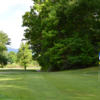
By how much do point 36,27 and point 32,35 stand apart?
8.88ft

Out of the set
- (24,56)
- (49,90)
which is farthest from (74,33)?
(24,56)

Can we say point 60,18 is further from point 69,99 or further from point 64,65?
point 69,99

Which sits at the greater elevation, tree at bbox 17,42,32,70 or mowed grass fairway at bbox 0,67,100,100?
tree at bbox 17,42,32,70

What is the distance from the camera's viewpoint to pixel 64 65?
111 feet

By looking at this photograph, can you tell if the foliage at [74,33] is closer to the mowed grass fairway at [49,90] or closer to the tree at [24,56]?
the mowed grass fairway at [49,90]

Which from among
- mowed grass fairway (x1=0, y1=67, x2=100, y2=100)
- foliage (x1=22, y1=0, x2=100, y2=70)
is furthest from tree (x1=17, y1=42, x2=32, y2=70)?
mowed grass fairway (x1=0, y1=67, x2=100, y2=100)

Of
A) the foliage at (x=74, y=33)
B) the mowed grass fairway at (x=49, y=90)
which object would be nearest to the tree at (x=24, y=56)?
the foliage at (x=74, y=33)

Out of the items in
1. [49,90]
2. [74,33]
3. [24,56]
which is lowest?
[49,90]

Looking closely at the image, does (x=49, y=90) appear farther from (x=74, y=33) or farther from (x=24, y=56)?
(x=24, y=56)

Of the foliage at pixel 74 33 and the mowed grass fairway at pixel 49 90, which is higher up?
the foliage at pixel 74 33

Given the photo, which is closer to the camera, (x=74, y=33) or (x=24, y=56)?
(x=74, y=33)

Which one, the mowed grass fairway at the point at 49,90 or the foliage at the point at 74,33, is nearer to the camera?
the mowed grass fairway at the point at 49,90

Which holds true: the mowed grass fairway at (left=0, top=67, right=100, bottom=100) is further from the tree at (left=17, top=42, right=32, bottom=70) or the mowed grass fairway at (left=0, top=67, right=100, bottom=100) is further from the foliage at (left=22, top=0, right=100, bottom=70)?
the tree at (left=17, top=42, right=32, bottom=70)

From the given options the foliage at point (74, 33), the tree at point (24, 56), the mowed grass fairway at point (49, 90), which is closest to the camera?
the mowed grass fairway at point (49, 90)
